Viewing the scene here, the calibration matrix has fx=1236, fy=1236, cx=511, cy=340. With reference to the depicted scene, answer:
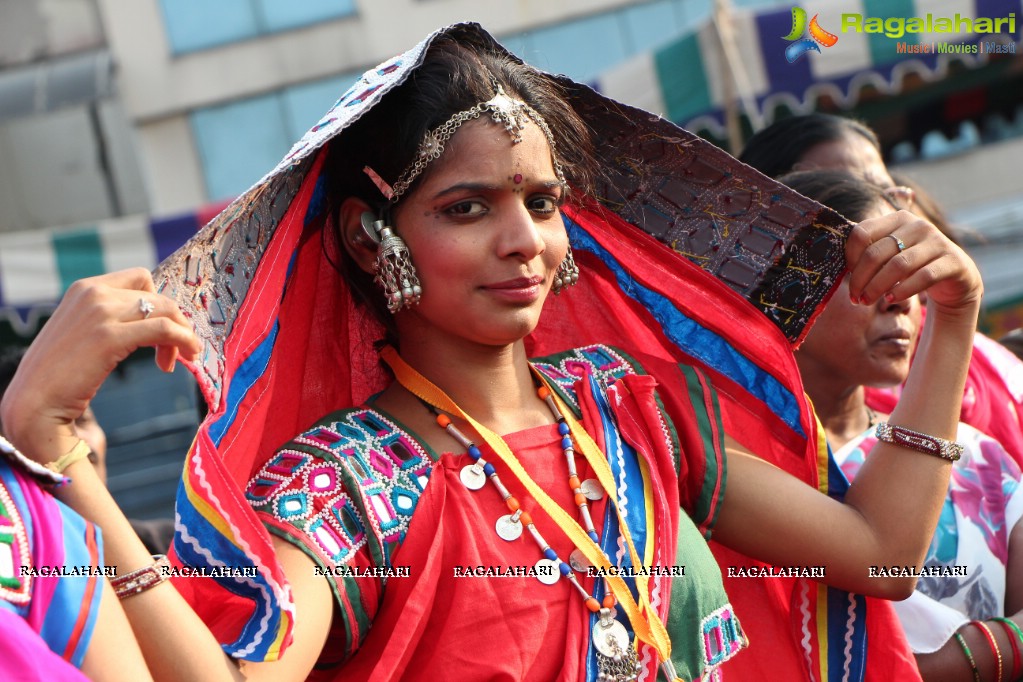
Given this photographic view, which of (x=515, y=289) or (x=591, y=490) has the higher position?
(x=515, y=289)

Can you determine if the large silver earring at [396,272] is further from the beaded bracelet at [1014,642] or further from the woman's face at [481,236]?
the beaded bracelet at [1014,642]

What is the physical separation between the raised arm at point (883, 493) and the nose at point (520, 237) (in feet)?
1.81

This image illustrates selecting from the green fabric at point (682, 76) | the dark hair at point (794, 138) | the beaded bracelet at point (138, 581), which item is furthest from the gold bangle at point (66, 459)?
the green fabric at point (682, 76)

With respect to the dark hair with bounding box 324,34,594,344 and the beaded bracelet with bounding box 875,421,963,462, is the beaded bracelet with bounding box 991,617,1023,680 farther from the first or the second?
the dark hair with bounding box 324,34,594,344

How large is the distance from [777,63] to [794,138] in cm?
209

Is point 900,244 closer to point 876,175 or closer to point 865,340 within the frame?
point 865,340

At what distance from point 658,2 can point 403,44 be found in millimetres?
3170

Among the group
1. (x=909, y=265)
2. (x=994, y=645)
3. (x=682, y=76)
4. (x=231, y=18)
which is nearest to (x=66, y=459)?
(x=909, y=265)

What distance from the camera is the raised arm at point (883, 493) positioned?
6.89ft

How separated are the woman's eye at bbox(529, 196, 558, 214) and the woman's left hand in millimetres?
527

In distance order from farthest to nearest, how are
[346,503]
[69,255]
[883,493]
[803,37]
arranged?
[69,255], [803,37], [883,493], [346,503]

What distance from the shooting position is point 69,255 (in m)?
5.73

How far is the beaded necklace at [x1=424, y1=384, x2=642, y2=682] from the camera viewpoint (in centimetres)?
185

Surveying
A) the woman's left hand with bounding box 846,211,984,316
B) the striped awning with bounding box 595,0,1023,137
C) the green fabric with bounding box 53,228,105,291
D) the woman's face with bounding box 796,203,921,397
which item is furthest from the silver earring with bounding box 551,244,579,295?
the green fabric with bounding box 53,228,105,291
